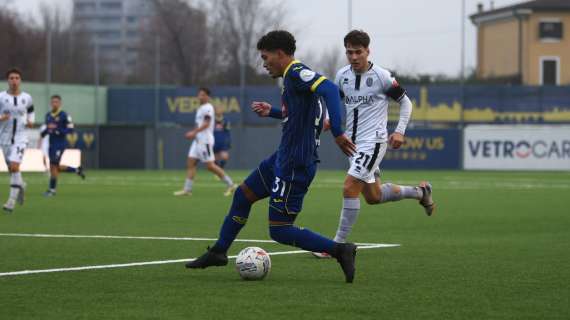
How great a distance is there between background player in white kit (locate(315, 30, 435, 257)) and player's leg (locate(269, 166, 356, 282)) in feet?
6.07

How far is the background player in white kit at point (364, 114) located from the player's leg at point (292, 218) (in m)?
1.85

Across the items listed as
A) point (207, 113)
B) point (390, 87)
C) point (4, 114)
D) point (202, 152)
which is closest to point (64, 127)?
point (202, 152)

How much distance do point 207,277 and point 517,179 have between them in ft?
84.0

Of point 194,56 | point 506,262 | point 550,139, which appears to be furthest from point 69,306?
point 194,56

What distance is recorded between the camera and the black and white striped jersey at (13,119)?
18984 millimetres

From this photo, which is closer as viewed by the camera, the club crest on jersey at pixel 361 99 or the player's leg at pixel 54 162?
the club crest on jersey at pixel 361 99

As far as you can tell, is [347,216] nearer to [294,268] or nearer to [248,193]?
[294,268]

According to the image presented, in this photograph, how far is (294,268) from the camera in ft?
32.9

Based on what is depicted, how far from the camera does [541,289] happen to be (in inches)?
333

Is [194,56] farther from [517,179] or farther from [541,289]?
[541,289]

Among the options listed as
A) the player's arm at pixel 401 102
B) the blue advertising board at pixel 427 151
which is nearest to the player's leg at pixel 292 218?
the player's arm at pixel 401 102

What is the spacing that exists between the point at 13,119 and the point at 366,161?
30.9 ft

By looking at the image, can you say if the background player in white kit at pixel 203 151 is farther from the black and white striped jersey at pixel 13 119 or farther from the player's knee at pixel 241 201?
the player's knee at pixel 241 201

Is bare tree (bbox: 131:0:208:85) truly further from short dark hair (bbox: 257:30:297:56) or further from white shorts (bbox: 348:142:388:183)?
short dark hair (bbox: 257:30:297:56)
